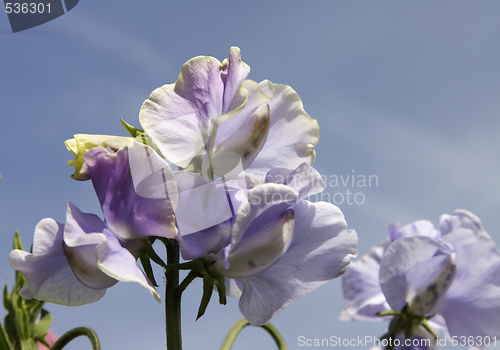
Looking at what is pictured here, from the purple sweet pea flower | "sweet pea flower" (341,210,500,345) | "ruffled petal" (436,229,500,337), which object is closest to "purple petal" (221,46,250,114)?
the purple sweet pea flower

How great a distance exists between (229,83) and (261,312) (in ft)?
0.93

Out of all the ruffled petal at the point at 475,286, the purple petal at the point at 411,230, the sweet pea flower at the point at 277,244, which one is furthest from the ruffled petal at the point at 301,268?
the purple petal at the point at 411,230

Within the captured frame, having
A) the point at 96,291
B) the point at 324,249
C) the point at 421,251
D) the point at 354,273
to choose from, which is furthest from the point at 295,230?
the point at 354,273

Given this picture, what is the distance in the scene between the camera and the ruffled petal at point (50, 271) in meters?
0.70

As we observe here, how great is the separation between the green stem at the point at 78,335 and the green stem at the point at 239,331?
21 cm

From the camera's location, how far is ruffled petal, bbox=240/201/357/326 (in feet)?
2.46

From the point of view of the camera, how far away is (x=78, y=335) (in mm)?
920

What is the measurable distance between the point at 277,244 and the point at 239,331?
355 mm

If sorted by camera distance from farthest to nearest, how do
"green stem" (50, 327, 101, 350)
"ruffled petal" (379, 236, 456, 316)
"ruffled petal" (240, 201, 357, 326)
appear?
1. "ruffled petal" (379, 236, 456, 316)
2. "green stem" (50, 327, 101, 350)
3. "ruffled petal" (240, 201, 357, 326)

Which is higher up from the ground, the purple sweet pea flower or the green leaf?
the purple sweet pea flower

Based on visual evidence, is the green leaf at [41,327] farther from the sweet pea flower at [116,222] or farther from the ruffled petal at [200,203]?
the ruffled petal at [200,203]

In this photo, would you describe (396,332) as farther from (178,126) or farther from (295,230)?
(178,126)

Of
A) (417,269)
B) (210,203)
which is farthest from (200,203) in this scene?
(417,269)

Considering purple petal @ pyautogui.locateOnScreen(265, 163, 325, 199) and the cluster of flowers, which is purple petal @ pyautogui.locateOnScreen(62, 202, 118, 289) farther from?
purple petal @ pyautogui.locateOnScreen(265, 163, 325, 199)
